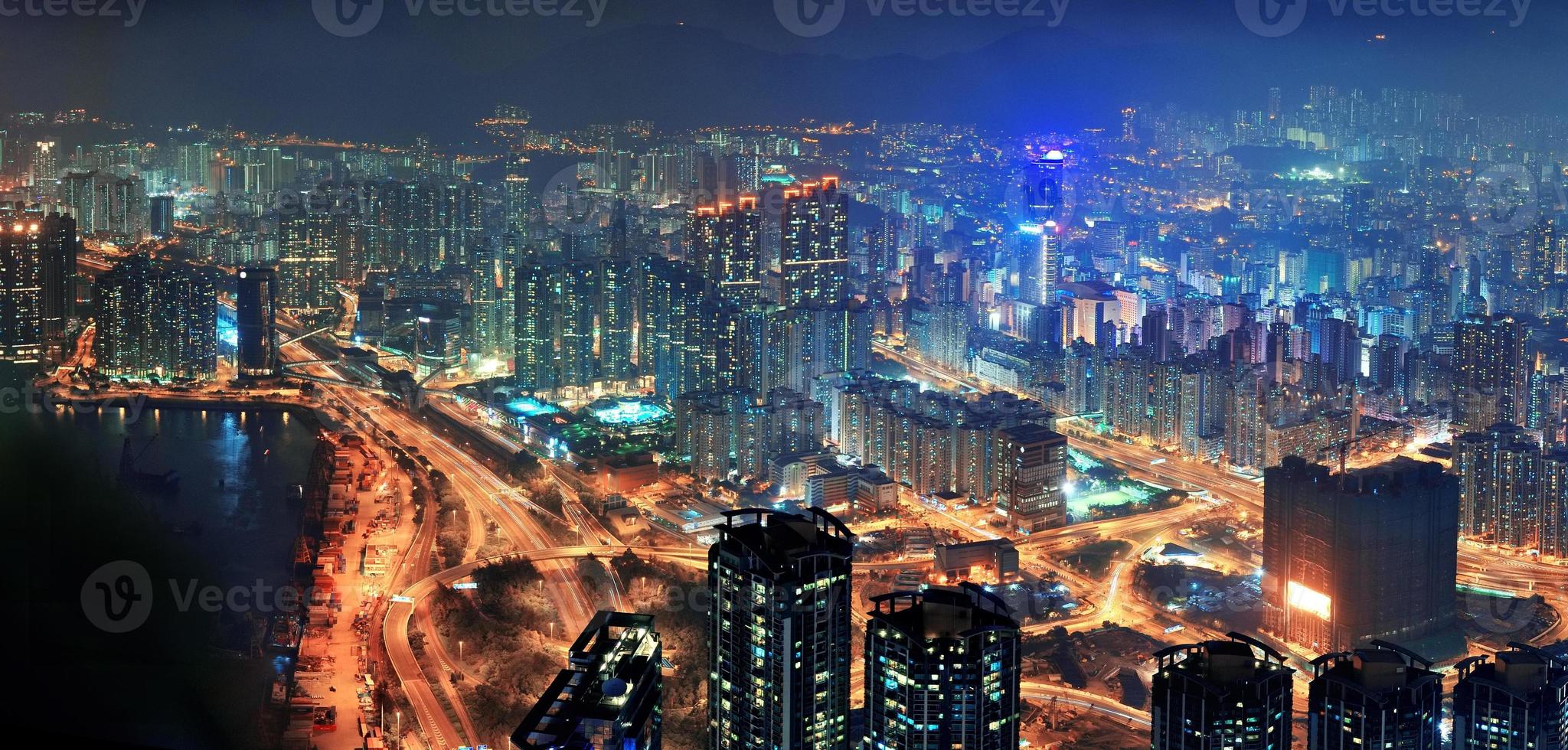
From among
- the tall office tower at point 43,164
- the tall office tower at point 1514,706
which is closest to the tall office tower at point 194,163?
the tall office tower at point 43,164

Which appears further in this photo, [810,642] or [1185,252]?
[1185,252]

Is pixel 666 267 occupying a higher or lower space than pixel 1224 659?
higher

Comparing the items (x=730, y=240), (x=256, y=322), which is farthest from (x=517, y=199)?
(x=256, y=322)

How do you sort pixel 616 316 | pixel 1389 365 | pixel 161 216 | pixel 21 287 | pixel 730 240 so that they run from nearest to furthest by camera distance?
pixel 21 287 < pixel 161 216 < pixel 1389 365 < pixel 616 316 < pixel 730 240

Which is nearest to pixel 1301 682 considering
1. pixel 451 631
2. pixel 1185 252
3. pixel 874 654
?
pixel 874 654

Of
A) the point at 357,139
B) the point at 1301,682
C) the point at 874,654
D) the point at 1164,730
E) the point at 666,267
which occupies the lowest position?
the point at 1301,682

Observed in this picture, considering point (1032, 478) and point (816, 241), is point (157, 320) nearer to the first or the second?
point (1032, 478)

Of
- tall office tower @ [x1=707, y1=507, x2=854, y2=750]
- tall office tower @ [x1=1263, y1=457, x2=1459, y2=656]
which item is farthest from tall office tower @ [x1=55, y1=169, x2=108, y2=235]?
tall office tower @ [x1=1263, y1=457, x2=1459, y2=656]

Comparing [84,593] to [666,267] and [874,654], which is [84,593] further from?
[666,267]
